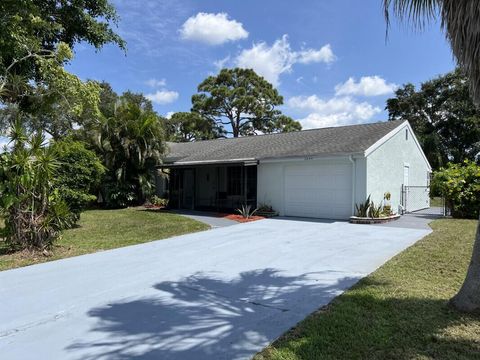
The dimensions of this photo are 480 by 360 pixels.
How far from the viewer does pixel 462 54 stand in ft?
14.0

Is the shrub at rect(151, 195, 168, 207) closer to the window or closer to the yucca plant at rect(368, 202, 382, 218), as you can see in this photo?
the window

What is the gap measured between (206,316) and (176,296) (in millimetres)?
944

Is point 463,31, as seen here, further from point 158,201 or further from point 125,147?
point 158,201

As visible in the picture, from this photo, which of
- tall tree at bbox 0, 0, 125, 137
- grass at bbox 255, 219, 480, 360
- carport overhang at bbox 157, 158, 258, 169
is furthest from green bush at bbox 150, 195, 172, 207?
grass at bbox 255, 219, 480, 360

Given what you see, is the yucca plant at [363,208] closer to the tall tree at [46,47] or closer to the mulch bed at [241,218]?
the mulch bed at [241,218]

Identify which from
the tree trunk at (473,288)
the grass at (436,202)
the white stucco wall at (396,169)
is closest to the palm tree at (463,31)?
the tree trunk at (473,288)

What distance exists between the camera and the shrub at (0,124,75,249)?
7.76 meters

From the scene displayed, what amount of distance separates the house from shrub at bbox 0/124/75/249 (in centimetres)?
935

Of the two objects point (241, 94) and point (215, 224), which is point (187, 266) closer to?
point (215, 224)

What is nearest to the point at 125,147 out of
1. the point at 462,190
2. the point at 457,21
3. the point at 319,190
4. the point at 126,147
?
the point at 126,147

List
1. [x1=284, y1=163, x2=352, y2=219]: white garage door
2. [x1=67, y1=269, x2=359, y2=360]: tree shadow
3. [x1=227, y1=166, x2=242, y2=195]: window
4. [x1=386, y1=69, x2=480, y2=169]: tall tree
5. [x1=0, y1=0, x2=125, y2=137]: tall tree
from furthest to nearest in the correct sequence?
1. [x1=386, y1=69, x2=480, y2=169]: tall tree
2. [x1=227, y1=166, x2=242, y2=195]: window
3. [x1=284, y1=163, x2=352, y2=219]: white garage door
4. [x1=0, y1=0, x2=125, y2=137]: tall tree
5. [x1=67, y1=269, x2=359, y2=360]: tree shadow

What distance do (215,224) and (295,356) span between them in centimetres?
1009

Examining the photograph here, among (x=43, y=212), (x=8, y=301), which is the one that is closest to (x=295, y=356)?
(x=8, y=301)

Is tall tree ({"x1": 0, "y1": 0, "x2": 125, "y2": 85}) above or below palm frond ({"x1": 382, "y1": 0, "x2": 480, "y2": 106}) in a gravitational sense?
above
